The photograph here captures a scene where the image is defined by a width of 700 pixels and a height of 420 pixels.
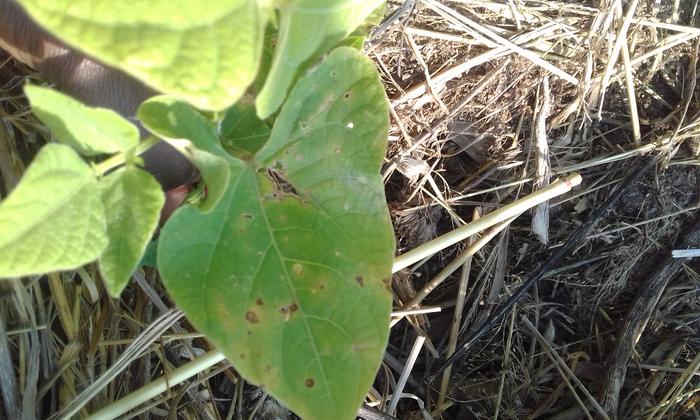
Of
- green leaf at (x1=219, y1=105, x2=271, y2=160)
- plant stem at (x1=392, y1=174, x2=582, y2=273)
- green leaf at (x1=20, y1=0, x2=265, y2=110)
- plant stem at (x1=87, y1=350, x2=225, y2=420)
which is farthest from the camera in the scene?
plant stem at (x1=392, y1=174, x2=582, y2=273)

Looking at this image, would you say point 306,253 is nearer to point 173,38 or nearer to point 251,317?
point 251,317

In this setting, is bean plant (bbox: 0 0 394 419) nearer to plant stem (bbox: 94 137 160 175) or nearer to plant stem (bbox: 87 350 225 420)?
plant stem (bbox: 94 137 160 175)

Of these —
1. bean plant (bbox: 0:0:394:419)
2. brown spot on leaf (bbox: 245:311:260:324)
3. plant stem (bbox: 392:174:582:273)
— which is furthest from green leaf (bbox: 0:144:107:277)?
plant stem (bbox: 392:174:582:273)

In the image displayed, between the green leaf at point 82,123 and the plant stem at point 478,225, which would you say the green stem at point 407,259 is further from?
the green leaf at point 82,123

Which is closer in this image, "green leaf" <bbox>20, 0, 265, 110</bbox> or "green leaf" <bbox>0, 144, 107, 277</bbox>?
"green leaf" <bbox>20, 0, 265, 110</bbox>

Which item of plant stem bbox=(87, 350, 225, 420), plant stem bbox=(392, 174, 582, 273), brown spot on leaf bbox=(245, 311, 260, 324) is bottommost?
plant stem bbox=(87, 350, 225, 420)

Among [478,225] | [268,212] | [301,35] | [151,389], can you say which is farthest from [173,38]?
[478,225]

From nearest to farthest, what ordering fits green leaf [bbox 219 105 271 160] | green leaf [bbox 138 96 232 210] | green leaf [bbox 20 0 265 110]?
green leaf [bbox 20 0 265 110] < green leaf [bbox 138 96 232 210] < green leaf [bbox 219 105 271 160]

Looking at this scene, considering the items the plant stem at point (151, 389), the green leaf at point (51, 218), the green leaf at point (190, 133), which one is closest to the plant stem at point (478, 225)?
the plant stem at point (151, 389)
